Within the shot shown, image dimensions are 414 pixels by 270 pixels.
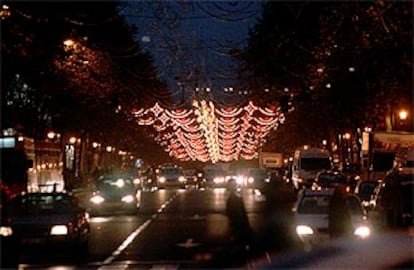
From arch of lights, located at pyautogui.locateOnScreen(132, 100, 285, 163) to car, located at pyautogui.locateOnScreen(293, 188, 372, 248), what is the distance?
135 feet

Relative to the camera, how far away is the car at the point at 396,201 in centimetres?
1914

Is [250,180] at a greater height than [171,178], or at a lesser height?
lesser

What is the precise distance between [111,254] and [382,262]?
18425mm

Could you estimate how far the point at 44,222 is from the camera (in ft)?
78.1

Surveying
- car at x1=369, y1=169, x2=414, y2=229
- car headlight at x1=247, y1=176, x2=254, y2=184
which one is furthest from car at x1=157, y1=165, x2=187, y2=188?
car at x1=369, y1=169, x2=414, y2=229

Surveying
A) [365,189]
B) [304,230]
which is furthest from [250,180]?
[304,230]

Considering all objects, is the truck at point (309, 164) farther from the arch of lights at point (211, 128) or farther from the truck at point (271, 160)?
the truck at point (271, 160)

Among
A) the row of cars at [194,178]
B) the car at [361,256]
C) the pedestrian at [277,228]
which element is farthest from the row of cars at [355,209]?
the row of cars at [194,178]

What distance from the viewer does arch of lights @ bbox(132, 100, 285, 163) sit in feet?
291

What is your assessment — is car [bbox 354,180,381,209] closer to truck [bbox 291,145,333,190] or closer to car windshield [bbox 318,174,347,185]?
car windshield [bbox 318,174,347,185]

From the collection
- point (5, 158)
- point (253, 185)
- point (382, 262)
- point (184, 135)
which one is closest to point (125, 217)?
point (5, 158)

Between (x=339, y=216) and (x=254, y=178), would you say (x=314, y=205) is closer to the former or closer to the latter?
(x=339, y=216)

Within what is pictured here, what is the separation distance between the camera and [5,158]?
1874 inches

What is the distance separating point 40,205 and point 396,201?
28.1 feet
